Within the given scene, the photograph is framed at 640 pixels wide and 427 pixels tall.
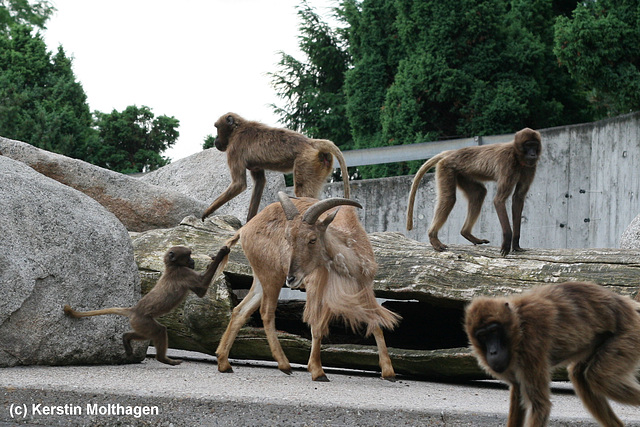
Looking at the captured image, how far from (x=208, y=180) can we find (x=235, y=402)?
8.93 m

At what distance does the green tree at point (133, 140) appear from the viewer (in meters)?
22.8

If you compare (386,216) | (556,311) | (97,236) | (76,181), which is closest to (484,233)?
(386,216)

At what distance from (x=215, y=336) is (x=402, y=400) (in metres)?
2.69

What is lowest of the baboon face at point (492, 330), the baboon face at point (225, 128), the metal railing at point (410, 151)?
the baboon face at point (492, 330)

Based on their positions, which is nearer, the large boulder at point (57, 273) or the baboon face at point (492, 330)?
the baboon face at point (492, 330)

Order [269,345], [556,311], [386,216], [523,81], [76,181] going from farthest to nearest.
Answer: [523,81] < [386,216] < [76,181] < [269,345] < [556,311]

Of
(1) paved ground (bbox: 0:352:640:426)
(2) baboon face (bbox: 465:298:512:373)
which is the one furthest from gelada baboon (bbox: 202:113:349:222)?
(2) baboon face (bbox: 465:298:512:373)

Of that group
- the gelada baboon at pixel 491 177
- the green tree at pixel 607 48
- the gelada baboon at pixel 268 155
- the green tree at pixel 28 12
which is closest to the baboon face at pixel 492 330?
the gelada baboon at pixel 491 177

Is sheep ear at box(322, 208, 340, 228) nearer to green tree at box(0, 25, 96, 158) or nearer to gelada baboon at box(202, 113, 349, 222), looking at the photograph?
gelada baboon at box(202, 113, 349, 222)

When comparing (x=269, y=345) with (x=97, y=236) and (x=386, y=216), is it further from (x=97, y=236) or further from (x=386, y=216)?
(x=386, y=216)

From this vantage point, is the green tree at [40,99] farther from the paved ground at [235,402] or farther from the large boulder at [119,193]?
the paved ground at [235,402]

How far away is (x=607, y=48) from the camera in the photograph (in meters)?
14.2

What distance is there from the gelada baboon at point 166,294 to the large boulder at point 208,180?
5848mm

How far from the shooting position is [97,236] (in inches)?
281
